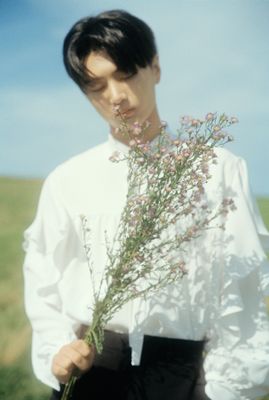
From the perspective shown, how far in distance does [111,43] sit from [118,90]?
0.13 meters

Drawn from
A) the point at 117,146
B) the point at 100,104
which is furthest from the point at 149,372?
the point at 100,104

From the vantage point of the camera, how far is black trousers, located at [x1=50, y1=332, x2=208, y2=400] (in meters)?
1.50

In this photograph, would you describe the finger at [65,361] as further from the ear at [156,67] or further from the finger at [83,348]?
the ear at [156,67]

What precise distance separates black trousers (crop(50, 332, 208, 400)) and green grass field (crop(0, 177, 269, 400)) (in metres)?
1.03

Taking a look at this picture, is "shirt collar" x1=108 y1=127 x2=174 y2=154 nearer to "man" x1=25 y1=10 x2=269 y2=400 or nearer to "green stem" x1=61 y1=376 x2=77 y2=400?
"man" x1=25 y1=10 x2=269 y2=400

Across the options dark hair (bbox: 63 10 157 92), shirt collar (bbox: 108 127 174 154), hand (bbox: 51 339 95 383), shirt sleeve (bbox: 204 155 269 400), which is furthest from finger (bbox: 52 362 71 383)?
dark hair (bbox: 63 10 157 92)

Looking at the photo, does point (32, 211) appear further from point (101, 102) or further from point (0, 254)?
point (101, 102)

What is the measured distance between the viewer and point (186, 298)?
1497mm

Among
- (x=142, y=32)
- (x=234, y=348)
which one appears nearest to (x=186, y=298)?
(x=234, y=348)

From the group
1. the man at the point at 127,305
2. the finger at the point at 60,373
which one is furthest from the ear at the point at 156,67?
the finger at the point at 60,373

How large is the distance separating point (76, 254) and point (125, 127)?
463 millimetres

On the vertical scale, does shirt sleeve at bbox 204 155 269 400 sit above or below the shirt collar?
below

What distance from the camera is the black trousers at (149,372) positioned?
150cm

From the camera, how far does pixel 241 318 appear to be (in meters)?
1.48
